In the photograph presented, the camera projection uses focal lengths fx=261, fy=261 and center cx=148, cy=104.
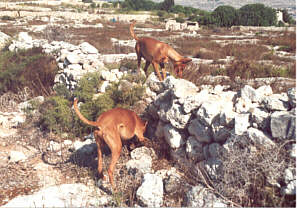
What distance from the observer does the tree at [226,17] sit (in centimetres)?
4239

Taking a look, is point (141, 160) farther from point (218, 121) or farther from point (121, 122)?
point (218, 121)

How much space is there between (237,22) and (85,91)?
39784 mm

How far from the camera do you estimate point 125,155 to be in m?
4.86

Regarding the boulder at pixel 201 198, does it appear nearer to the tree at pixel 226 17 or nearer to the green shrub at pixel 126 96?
the green shrub at pixel 126 96

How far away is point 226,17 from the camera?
4584cm

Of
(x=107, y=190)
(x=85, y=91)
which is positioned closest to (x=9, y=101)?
(x=85, y=91)

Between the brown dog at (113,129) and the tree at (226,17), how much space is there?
137ft

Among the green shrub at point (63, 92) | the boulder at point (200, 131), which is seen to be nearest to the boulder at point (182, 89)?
the boulder at point (200, 131)

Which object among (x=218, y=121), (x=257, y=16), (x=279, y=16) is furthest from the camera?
(x=279, y=16)

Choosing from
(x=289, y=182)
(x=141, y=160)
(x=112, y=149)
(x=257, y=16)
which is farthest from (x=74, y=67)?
(x=257, y=16)

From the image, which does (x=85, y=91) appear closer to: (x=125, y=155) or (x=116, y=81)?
(x=116, y=81)

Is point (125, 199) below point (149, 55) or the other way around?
below

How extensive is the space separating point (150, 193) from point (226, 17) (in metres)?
47.3

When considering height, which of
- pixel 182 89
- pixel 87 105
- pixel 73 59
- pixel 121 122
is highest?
pixel 73 59
